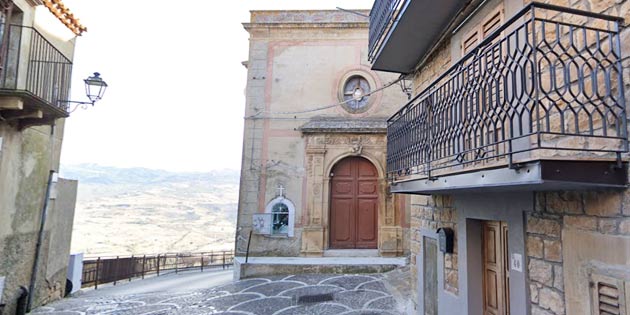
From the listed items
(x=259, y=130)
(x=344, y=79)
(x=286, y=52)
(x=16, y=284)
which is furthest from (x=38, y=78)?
(x=344, y=79)

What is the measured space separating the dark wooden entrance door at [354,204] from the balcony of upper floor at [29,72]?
8.02 metres

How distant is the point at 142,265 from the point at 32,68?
9153mm

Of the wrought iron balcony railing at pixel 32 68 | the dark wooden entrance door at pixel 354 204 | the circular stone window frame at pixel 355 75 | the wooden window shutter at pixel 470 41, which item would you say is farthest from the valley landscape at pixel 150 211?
the wooden window shutter at pixel 470 41

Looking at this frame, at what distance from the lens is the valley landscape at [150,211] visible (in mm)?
28297

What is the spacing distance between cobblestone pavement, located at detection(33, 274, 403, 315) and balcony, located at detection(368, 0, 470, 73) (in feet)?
15.2

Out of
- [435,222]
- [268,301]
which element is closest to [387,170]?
[435,222]

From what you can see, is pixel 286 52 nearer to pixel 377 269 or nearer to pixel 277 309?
pixel 377 269

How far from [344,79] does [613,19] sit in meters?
10.2

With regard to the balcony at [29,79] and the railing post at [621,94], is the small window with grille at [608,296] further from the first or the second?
the balcony at [29,79]

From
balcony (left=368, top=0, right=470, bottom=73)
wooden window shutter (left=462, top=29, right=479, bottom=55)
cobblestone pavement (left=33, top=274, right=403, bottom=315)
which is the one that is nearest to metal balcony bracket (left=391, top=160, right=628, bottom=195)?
wooden window shutter (left=462, top=29, right=479, bottom=55)

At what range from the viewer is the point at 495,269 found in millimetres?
3896

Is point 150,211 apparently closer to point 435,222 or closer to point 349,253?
point 349,253

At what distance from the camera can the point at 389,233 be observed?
37.3ft

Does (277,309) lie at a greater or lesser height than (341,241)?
lesser
